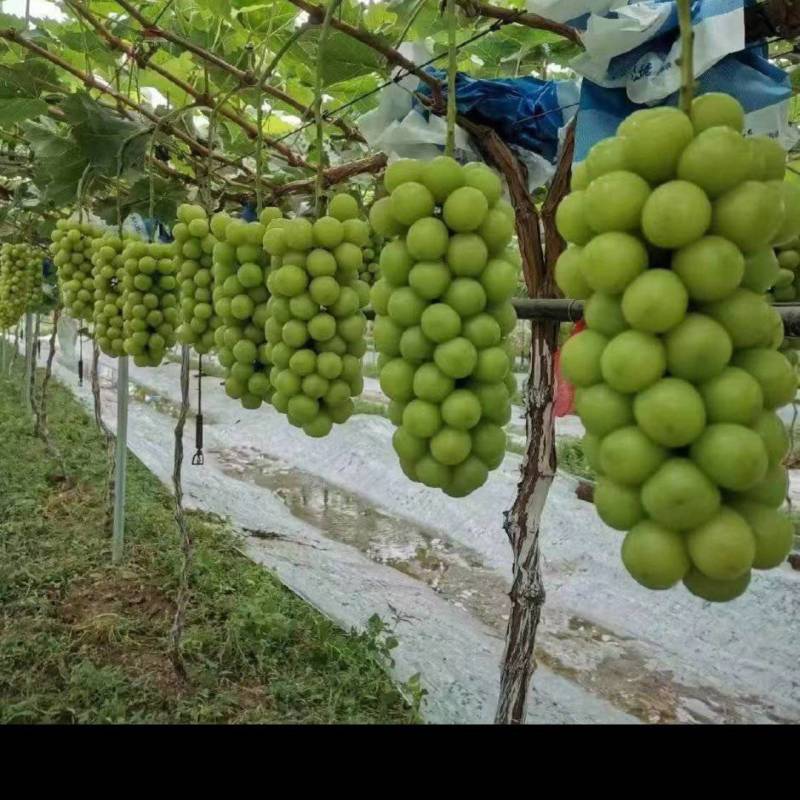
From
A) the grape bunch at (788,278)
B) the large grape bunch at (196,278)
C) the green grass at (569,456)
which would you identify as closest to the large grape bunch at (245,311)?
the large grape bunch at (196,278)

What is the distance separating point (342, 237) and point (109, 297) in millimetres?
1369

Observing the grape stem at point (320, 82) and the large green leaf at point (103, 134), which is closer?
the grape stem at point (320, 82)

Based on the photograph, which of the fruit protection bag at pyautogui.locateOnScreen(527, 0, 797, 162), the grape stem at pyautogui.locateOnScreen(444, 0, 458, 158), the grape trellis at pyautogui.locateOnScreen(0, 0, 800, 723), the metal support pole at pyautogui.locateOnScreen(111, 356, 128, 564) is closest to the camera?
the grape stem at pyautogui.locateOnScreen(444, 0, 458, 158)

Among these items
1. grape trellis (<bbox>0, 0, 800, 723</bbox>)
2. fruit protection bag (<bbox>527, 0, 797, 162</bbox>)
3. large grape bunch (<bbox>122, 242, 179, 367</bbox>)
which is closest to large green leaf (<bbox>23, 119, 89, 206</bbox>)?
grape trellis (<bbox>0, 0, 800, 723</bbox>)

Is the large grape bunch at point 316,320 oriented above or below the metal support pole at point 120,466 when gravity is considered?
above

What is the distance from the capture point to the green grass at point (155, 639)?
2988 mm

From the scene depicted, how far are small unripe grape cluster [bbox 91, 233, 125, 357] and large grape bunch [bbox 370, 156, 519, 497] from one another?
159cm

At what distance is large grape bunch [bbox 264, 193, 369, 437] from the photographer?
1159mm

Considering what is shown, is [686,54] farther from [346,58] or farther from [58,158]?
[58,158]

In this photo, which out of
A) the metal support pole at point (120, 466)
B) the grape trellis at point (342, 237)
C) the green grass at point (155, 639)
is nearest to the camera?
the grape trellis at point (342, 237)

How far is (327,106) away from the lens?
9.84 feet

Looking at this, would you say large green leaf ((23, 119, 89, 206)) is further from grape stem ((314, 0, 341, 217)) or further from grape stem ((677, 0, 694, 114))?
grape stem ((677, 0, 694, 114))

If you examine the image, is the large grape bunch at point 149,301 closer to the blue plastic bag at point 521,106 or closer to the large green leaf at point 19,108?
the large green leaf at point 19,108

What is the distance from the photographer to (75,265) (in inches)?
106
